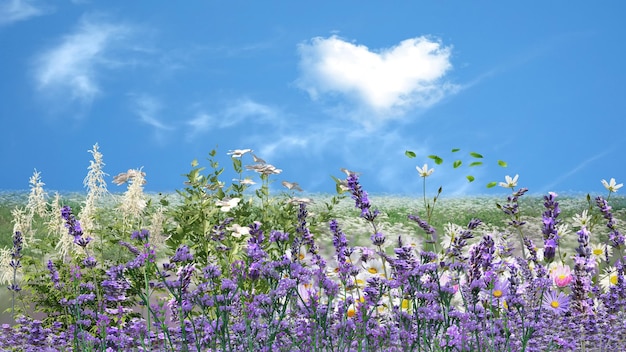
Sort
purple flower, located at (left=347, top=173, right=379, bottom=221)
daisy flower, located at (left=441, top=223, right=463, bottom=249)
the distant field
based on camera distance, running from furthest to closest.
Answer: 1. the distant field
2. daisy flower, located at (left=441, top=223, right=463, bottom=249)
3. purple flower, located at (left=347, top=173, right=379, bottom=221)

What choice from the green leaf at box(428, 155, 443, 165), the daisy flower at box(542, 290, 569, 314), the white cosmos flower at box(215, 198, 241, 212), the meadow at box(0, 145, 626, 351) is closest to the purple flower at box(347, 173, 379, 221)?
the meadow at box(0, 145, 626, 351)

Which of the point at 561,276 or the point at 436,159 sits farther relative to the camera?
the point at 436,159

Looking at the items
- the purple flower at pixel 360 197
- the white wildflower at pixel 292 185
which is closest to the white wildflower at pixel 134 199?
the white wildflower at pixel 292 185

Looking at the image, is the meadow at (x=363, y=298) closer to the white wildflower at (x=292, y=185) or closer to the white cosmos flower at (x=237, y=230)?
the white cosmos flower at (x=237, y=230)

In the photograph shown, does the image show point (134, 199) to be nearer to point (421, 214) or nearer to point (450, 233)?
point (450, 233)

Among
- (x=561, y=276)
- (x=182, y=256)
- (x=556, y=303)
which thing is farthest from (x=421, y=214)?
(x=182, y=256)

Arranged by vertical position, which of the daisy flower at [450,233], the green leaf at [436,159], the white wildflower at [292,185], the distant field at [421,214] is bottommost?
the daisy flower at [450,233]

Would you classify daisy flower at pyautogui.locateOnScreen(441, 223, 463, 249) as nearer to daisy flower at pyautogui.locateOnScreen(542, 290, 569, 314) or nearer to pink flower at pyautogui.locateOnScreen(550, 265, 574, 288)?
pink flower at pyautogui.locateOnScreen(550, 265, 574, 288)

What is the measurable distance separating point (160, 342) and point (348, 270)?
1.32m

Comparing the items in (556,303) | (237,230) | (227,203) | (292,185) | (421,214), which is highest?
(421,214)

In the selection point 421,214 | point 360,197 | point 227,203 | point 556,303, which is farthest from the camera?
point 421,214

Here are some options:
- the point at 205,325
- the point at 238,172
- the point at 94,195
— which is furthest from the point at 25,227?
the point at 205,325

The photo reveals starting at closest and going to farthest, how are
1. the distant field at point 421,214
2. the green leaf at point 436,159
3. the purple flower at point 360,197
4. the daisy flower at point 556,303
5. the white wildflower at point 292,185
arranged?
the daisy flower at point 556,303, the purple flower at point 360,197, the green leaf at point 436,159, the white wildflower at point 292,185, the distant field at point 421,214

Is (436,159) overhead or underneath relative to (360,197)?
overhead
